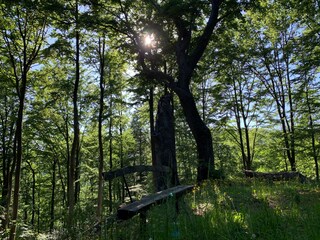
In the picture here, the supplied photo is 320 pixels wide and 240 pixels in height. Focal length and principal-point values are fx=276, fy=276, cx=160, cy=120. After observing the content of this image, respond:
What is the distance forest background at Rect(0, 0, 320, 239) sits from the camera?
10.9 meters

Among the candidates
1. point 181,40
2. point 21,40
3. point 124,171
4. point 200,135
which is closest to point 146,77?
point 181,40

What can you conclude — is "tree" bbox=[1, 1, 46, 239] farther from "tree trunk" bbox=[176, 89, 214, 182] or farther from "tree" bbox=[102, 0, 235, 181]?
"tree trunk" bbox=[176, 89, 214, 182]

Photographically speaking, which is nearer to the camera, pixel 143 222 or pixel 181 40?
pixel 143 222

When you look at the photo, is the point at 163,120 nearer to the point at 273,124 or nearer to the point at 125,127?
the point at 273,124

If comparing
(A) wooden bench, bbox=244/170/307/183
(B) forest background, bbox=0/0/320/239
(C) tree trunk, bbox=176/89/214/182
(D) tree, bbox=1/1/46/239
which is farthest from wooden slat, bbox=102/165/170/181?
(D) tree, bbox=1/1/46/239

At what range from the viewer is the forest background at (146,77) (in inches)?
430

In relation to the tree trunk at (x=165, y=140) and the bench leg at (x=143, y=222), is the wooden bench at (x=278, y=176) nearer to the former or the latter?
the tree trunk at (x=165, y=140)

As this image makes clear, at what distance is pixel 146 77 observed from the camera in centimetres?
1226

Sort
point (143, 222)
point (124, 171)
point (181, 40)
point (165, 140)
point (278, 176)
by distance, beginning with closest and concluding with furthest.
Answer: point (143, 222), point (124, 171), point (165, 140), point (278, 176), point (181, 40)

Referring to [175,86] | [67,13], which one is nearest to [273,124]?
[175,86]

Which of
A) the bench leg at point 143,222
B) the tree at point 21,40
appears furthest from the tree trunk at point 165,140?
the tree at point 21,40

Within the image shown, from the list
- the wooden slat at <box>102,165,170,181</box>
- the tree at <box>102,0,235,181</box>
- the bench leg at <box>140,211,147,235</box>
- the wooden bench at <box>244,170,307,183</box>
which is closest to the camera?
the bench leg at <box>140,211,147,235</box>

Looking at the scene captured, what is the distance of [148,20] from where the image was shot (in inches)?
460

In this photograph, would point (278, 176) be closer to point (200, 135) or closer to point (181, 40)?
point (200, 135)
